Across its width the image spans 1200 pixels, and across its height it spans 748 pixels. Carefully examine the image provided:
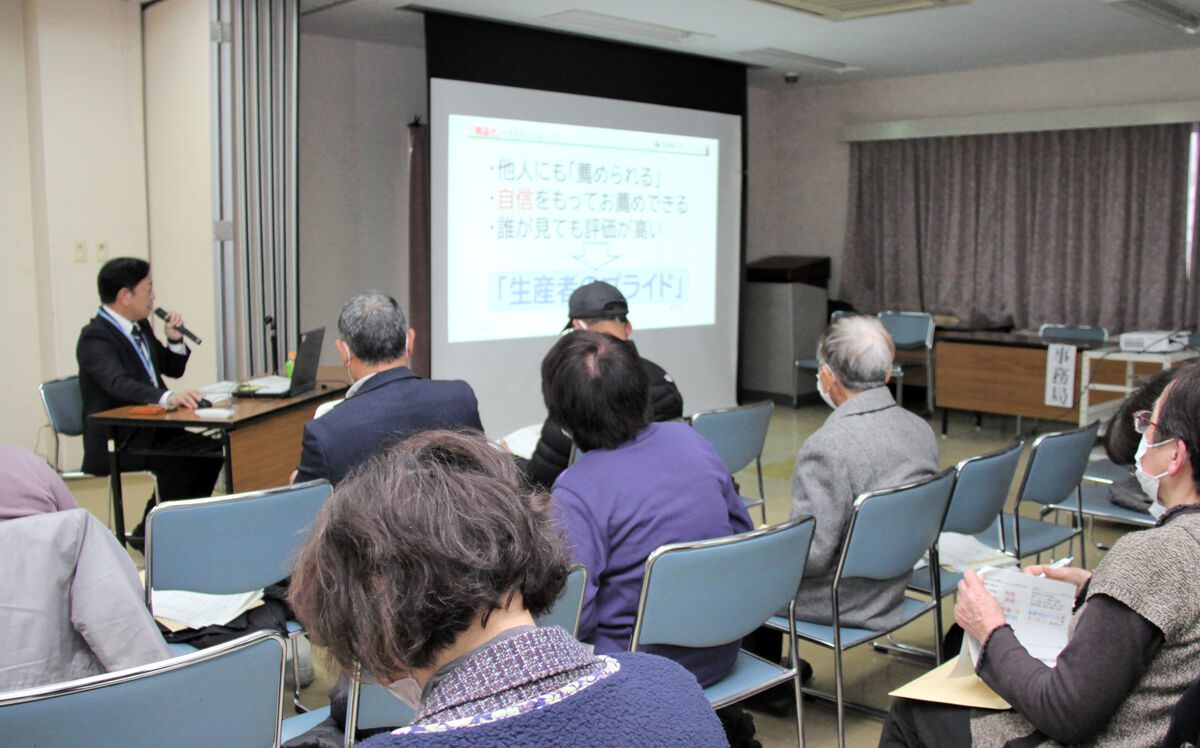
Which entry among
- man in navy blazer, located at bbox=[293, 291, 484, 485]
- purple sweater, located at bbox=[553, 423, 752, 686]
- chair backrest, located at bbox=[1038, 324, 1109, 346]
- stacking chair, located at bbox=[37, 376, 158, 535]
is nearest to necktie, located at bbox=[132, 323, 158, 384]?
stacking chair, located at bbox=[37, 376, 158, 535]

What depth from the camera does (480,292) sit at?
6.11m

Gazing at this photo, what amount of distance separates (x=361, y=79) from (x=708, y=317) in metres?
3.07

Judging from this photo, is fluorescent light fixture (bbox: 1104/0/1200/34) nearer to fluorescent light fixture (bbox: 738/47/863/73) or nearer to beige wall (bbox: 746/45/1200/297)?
beige wall (bbox: 746/45/1200/297)

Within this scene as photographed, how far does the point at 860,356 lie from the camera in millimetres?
2629

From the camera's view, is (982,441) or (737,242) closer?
(982,441)

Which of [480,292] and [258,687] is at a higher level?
[480,292]

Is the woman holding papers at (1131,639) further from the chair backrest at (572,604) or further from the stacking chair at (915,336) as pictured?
the stacking chair at (915,336)

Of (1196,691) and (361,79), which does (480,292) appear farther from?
(1196,691)

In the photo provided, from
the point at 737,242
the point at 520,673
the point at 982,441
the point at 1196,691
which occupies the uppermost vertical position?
the point at 737,242

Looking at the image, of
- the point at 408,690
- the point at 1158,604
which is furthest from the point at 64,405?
the point at 1158,604

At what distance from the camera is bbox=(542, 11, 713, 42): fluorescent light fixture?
5789mm

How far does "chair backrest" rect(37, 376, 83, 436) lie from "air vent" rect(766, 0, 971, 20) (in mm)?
3953

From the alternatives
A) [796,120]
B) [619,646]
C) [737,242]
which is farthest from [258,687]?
[796,120]

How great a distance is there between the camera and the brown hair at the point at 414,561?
2.86 ft
